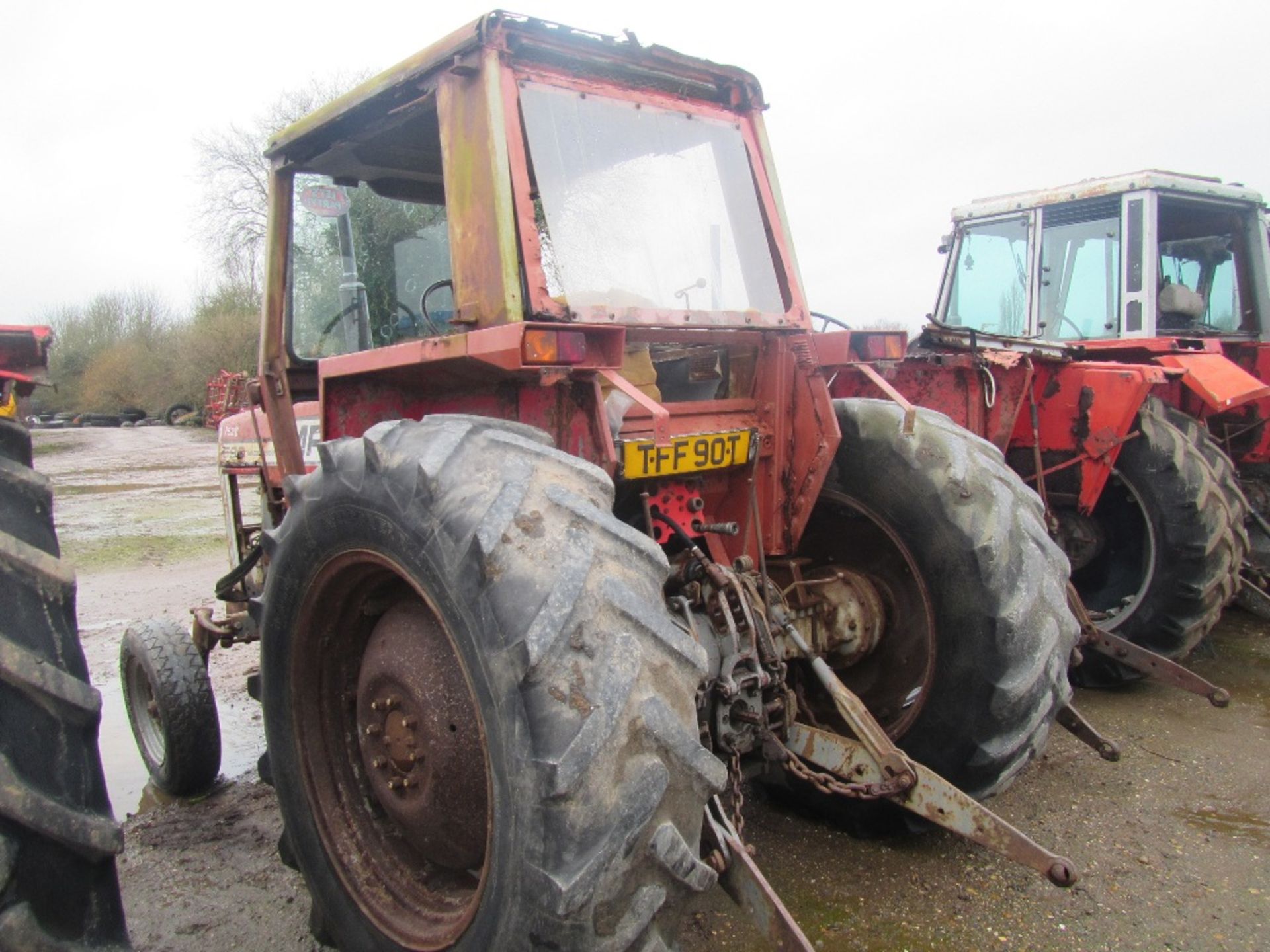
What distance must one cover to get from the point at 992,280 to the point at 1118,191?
41.0 inches

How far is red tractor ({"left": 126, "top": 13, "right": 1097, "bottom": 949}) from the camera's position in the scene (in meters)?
1.75

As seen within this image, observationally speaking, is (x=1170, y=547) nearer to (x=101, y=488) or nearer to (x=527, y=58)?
(x=527, y=58)

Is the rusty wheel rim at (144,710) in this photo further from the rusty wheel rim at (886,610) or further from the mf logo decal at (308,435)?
the rusty wheel rim at (886,610)

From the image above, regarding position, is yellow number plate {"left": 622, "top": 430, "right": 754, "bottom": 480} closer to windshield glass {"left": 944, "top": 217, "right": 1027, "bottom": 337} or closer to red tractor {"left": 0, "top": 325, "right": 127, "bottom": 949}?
red tractor {"left": 0, "top": 325, "right": 127, "bottom": 949}

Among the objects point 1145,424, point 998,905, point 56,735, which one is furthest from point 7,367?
point 1145,424

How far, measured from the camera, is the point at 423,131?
3.07 meters

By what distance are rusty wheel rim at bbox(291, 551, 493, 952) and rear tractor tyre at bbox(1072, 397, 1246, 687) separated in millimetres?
3616

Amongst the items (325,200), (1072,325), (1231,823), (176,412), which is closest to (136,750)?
(325,200)

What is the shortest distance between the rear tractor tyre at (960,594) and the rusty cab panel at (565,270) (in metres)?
0.21

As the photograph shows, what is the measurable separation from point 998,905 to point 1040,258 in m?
5.02

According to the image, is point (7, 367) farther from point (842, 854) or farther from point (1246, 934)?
point (1246, 934)

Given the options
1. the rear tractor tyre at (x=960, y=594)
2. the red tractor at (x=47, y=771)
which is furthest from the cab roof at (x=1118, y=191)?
the red tractor at (x=47, y=771)

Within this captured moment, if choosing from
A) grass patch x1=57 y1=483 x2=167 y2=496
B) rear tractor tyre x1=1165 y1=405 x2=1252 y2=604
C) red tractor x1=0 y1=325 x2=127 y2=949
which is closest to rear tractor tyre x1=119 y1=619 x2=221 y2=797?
red tractor x1=0 y1=325 x2=127 y2=949

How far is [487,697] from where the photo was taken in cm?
179
